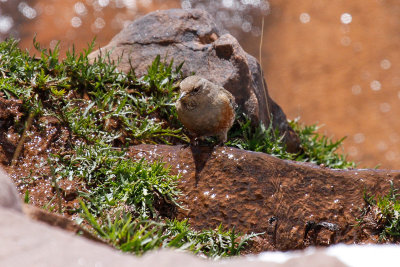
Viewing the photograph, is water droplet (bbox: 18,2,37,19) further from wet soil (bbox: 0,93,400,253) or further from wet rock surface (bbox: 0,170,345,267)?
wet rock surface (bbox: 0,170,345,267)

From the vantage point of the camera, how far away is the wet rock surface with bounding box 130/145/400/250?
4.29m

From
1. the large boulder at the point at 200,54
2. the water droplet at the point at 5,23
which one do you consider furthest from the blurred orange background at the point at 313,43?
the large boulder at the point at 200,54

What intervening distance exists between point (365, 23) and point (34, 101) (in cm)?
707

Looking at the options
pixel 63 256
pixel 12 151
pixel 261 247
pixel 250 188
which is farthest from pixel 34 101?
pixel 63 256

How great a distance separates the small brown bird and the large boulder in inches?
31.8

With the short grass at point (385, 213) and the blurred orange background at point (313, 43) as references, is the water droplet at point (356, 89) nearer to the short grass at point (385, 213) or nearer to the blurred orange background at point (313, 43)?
the blurred orange background at point (313, 43)

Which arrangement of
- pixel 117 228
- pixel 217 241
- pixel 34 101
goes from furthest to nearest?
pixel 34 101 → pixel 217 241 → pixel 117 228

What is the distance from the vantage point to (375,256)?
255 cm

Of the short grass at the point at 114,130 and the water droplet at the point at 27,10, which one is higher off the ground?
the water droplet at the point at 27,10

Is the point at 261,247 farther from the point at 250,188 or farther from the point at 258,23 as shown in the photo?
the point at 258,23

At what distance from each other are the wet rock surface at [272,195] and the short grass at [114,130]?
16 centimetres

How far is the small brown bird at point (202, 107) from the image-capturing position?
4.66 m

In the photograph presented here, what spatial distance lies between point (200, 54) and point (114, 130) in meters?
1.41

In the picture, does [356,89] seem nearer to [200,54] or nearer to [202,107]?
[200,54]
